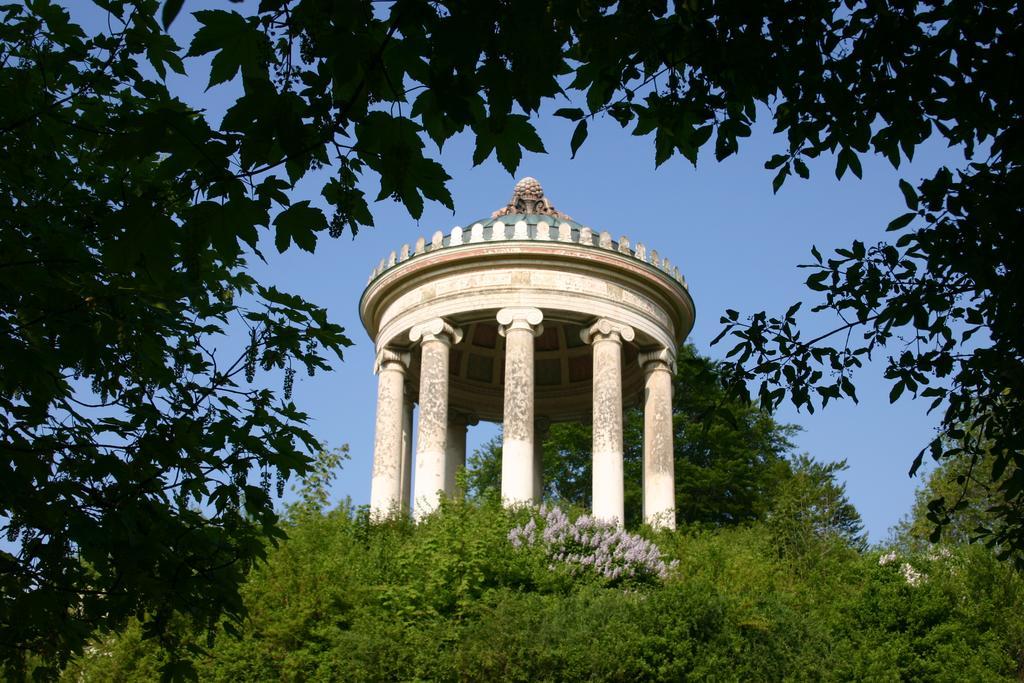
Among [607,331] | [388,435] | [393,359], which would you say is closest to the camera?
[607,331]

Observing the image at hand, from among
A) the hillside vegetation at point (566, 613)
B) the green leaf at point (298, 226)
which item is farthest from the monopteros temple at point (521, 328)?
the green leaf at point (298, 226)

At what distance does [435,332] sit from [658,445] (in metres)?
7.53

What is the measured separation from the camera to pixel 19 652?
8516 mm

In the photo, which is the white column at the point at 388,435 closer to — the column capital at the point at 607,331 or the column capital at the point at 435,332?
the column capital at the point at 435,332

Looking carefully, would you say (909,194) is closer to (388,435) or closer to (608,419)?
(608,419)

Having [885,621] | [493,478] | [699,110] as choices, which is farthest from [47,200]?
[493,478]

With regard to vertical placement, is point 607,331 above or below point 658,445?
above

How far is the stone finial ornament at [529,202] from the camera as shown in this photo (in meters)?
38.0

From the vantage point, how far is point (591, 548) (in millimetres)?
25641

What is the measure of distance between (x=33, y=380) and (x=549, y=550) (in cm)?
1868

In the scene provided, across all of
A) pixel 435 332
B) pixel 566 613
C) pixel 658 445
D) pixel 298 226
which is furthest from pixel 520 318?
pixel 298 226

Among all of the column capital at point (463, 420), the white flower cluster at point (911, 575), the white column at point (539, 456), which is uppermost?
the column capital at point (463, 420)

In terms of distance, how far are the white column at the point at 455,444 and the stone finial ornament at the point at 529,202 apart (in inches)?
297

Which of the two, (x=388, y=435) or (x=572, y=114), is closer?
(x=572, y=114)
